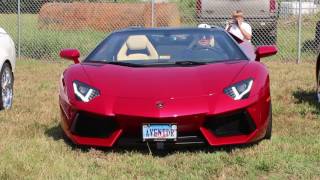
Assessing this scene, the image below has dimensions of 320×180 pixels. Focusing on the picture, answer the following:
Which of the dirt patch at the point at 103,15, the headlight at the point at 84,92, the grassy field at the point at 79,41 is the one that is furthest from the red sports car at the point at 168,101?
the dirt patch at the point at 103,15

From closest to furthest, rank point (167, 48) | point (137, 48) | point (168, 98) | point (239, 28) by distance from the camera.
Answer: point (168, 98), point (167, 48), point (137, 48), point (239, 28)

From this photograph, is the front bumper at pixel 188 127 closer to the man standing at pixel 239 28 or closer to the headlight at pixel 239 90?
the headlight at pixel 239 90

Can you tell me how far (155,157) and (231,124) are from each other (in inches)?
28.7

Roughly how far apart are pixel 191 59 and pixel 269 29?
357 inches

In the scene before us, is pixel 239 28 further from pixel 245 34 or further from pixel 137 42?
pixel 137 42

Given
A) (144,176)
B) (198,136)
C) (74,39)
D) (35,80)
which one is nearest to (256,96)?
(198,136)

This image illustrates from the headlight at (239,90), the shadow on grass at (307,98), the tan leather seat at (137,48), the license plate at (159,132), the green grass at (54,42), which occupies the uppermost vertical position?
the headlight at (239,90)

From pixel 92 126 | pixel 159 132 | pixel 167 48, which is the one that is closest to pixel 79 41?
pixel 167 48

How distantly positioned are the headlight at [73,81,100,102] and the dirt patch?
10166 millimetres

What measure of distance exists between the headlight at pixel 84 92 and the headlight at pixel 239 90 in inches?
46.8

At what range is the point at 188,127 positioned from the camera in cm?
538

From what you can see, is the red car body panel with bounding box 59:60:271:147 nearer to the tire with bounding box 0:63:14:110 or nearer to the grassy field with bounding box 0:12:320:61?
the tire with bounding box 0:63:14:110

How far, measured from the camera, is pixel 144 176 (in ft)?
16.2

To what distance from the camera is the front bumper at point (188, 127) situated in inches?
211
